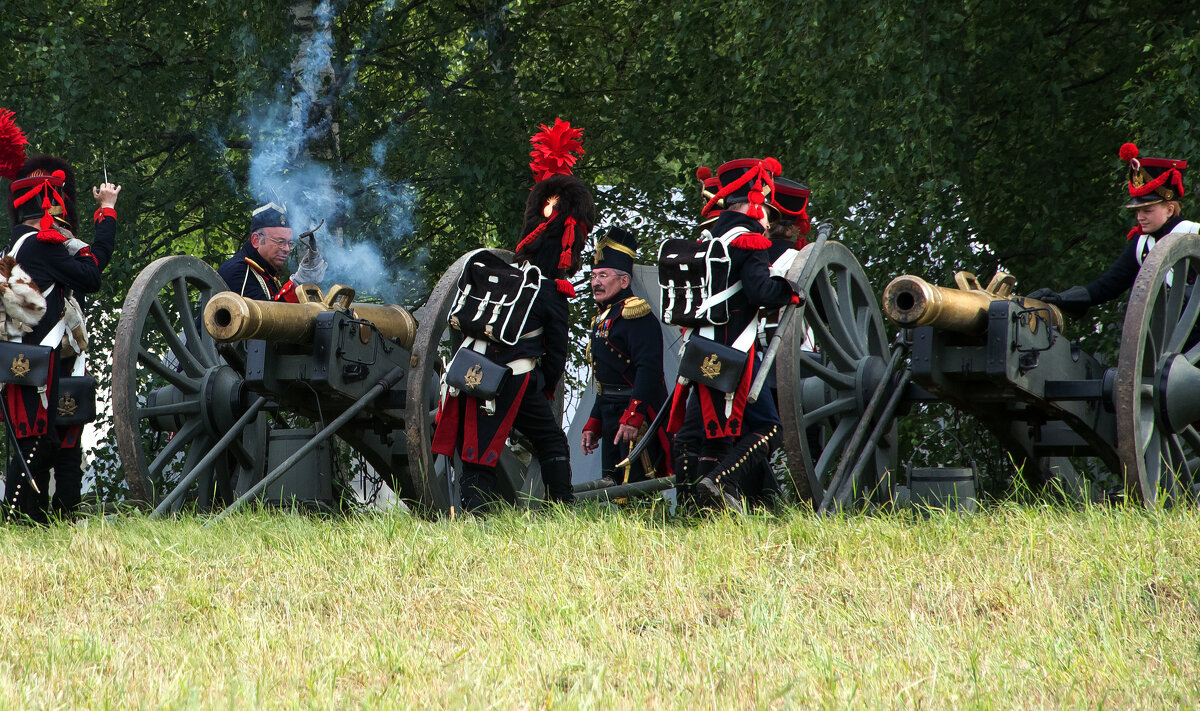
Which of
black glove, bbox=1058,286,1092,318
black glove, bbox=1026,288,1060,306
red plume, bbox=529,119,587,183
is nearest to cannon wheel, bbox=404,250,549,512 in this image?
red plume, bbox=529,119,587,183

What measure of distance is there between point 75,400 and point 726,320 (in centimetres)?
299

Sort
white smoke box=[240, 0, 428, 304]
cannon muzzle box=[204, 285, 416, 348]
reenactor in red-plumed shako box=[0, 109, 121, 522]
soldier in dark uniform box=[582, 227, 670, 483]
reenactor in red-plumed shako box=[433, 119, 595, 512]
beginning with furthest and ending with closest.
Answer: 1. white smoke box=[240, 0, 428, 304]
2. soldier in dark uniform box=[582, 227, 670, 483]
3. reenactor in red-plumed shako box=[0, 109, 121, 522]
4. reenactor in red-plumed shako box=[433, 119, 595, 512]
5. cannon muzzle box=[204, 285, 416, 348]

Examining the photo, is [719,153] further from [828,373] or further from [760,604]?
[760,604]

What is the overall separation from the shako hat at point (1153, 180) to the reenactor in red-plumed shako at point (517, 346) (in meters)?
2.29

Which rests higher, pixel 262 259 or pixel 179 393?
pixel 262 259

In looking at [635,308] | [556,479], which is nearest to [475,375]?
[556,479]

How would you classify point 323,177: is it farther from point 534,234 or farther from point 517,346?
→ point 517,346

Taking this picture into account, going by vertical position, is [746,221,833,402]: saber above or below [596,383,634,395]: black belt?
above

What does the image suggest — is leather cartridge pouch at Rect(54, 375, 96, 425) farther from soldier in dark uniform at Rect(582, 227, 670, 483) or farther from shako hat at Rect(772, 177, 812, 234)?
shako hat at Rect(772, 177, 812, 234)

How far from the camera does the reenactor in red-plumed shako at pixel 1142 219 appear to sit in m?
6.02

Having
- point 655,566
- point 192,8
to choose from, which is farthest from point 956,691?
point 192,8

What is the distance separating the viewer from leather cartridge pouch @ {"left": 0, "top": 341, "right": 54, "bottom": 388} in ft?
19.9

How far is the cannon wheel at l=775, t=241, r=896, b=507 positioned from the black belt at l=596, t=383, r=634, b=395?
1.03m

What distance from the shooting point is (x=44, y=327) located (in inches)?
248
